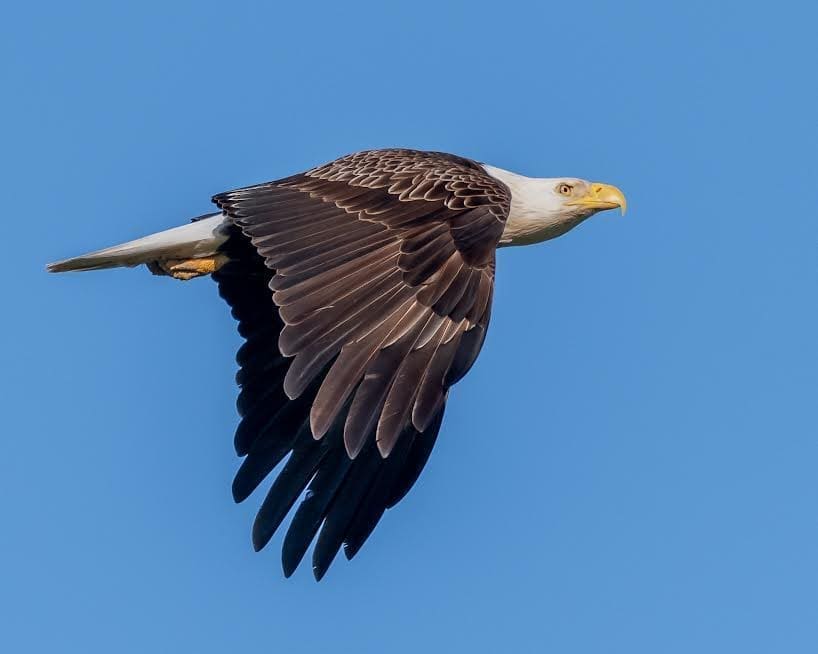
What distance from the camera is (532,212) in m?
11.7

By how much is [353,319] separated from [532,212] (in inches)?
127

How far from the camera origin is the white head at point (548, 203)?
11695mm

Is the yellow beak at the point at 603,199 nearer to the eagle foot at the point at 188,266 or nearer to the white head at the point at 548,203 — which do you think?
the white head at the point at 548,203

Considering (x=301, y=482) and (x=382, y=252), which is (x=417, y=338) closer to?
(x=382, y=252)

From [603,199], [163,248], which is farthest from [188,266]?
[603,199]

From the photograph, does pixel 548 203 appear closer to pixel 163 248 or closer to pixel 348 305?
pixel 163 248

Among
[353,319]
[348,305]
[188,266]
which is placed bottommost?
[353,319]

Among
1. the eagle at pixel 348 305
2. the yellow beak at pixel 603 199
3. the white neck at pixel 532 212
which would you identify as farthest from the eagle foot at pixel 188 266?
the yellow beak at pixel 603 199

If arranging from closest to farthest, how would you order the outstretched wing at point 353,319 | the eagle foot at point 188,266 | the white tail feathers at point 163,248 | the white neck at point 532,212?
1. the outstretched wing at point 353,319
2. the white tail feathers at point 163,248
3. the eagle foot at point 188,266
4. the white neck at point 532,212

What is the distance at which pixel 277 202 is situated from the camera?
33.6 ft

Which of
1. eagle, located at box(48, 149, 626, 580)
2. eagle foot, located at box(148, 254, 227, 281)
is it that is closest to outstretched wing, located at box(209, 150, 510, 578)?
eagle, located at box(48, 149, 626, 580)

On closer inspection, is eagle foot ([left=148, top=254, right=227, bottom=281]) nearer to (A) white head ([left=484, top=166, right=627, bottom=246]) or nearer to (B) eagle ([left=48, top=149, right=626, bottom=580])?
(B) eagle ([left=48, top=149, right=626, bottom=580])

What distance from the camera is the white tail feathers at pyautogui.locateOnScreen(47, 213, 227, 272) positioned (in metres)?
10.6

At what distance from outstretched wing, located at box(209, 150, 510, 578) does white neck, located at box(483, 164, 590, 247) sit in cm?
63
